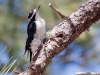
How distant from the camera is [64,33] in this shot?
1634mm

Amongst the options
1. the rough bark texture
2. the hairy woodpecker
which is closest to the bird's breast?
the hairy woodpecker

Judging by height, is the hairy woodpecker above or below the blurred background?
below

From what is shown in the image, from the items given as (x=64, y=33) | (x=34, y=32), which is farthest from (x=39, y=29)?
(x=64, y=33)

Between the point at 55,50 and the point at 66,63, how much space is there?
3015mm

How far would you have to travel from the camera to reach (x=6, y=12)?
4.22 meters

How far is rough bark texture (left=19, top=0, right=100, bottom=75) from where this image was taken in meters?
1.59

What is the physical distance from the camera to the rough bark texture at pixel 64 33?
1.59m

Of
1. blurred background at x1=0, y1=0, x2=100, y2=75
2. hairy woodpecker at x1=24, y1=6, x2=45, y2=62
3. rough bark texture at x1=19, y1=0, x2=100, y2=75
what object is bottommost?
rough bark texture at x1=19, y1=0, x2=100, y2=75

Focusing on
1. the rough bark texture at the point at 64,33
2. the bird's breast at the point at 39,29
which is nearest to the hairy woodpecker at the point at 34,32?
the bird's breast at the point at 39,29

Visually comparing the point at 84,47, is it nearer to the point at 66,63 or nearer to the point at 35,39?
the point at 66,63

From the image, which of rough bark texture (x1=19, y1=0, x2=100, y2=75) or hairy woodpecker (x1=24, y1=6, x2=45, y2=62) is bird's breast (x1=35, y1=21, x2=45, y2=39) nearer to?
hairy woodpecker (x1=24, y1=6, x2=45, y2=62)

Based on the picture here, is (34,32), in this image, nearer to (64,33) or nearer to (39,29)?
(39,29)

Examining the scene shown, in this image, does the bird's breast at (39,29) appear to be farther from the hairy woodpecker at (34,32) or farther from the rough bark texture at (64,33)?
the rough bark texture at (64,33)

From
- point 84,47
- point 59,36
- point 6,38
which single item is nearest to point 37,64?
point 59,36
